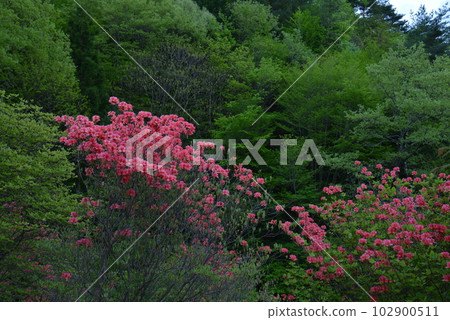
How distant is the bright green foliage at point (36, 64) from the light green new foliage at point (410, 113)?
1008 cm

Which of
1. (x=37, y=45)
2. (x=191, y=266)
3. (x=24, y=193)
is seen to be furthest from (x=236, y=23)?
(x=191, y=266)

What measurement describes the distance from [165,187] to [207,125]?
41.1 feet

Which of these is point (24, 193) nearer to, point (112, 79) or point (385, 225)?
point (385, 225)

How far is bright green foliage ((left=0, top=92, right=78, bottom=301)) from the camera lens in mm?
5902

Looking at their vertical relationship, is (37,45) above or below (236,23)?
below

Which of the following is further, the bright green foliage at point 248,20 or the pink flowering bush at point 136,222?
the bright green foliage at point 248,20

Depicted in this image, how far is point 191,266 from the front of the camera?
15.4ft

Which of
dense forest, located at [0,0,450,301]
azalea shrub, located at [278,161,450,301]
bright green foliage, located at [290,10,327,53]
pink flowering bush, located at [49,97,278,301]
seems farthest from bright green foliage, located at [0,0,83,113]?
bright green foliage, located at [290,10,327,53]

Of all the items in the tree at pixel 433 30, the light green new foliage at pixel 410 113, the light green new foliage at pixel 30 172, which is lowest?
the light green new foliage at pixel 30 172

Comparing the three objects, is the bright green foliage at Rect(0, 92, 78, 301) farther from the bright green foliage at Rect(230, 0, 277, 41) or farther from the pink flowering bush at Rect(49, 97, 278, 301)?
the bright green foliage at Rect(230, 0, 277, 41)

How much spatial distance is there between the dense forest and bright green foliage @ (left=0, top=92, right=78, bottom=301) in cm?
4

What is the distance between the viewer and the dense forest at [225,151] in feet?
15.0

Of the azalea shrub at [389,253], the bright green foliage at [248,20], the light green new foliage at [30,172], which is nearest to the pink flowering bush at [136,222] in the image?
the light green new foliage at [30,172]

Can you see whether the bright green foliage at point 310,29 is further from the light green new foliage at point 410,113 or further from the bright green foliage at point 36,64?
the bright green foliage at point 36,64
